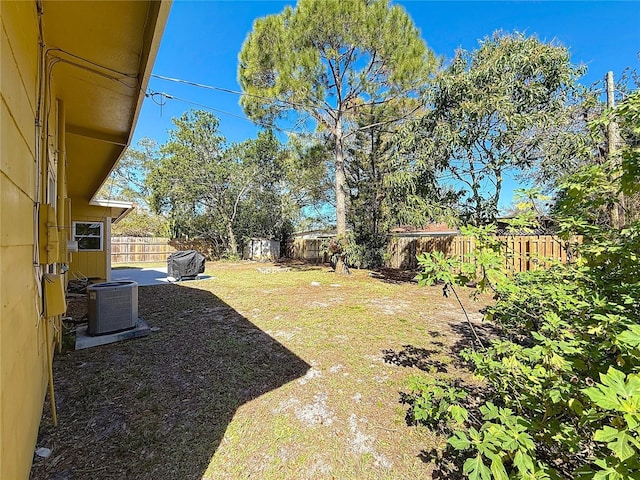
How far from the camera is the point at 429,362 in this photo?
3.04 meters

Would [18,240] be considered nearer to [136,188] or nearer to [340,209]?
[340,209]

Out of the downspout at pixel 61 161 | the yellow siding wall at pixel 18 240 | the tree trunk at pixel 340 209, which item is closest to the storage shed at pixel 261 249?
the tree trunk at pixel 340 209

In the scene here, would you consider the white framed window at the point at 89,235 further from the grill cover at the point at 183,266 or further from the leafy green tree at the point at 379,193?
the leafy green tree at the point at 379,193

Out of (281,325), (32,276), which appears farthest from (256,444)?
(281,325)

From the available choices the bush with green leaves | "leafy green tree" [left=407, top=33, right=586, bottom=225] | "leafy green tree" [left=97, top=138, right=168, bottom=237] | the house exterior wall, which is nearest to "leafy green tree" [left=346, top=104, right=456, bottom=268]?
"leafy green tree" [left=407, top=33, right=586, bottom=225]

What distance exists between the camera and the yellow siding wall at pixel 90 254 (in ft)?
24.8

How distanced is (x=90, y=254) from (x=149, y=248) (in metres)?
8.65

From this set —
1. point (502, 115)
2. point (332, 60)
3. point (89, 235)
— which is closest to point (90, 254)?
point (89, 235)

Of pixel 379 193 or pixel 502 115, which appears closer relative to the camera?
pixel 502 115

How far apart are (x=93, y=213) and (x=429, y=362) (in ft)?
30.2

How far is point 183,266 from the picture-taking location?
360 inches

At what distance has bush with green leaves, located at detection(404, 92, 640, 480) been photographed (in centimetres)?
102

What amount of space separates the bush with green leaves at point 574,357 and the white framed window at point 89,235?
9.25m

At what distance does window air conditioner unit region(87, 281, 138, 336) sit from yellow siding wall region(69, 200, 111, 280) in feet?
16.8
